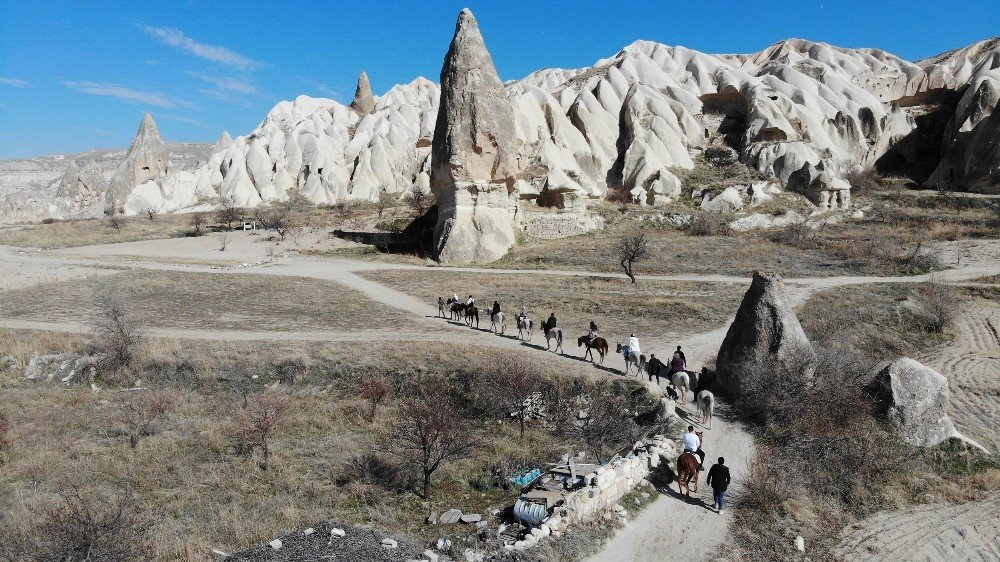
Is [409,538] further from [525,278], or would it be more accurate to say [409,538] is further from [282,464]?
[525,278]

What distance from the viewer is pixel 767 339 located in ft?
39.7

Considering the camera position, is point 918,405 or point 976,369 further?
point 976,369

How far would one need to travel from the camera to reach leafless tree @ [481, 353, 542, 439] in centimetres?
1321

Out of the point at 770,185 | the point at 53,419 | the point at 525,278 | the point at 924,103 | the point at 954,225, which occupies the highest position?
the point at 924,103

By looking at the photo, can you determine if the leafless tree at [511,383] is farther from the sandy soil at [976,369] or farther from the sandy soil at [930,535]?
the sandy soil at [976,369]

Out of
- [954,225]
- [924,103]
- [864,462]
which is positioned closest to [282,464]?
[864,462]

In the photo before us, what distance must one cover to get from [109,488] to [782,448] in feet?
40.3

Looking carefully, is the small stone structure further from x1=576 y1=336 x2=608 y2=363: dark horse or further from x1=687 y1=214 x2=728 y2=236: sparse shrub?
x1=687 y1=214 x2=728 y2=236: sparse shrub

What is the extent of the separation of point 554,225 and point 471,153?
863 cm

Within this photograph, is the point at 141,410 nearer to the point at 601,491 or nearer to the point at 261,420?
the point at 261,420

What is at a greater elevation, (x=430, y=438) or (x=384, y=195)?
(x=384, y=195)

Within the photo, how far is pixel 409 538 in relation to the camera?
8273mm

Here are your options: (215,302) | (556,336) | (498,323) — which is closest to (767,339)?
(556,336)

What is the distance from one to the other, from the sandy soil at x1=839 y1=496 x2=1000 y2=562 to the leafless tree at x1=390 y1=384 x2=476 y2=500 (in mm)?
6461
